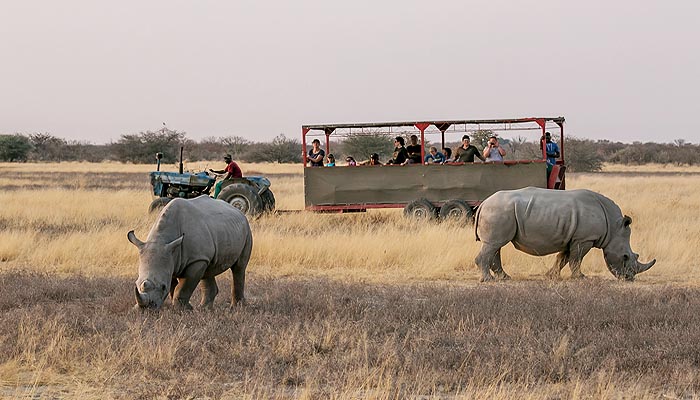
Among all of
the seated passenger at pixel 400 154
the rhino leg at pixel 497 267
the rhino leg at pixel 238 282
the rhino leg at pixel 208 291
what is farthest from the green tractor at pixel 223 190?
the rhino leg at pixel 208 291

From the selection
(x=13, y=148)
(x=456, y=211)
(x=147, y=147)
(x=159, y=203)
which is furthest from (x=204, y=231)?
(x=13, y=148)

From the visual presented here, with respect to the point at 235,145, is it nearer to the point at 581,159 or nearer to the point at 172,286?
the point at 581,159

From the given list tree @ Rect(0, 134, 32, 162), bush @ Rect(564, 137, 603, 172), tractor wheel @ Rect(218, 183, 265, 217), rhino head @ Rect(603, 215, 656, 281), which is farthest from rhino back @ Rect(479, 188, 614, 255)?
tree @ Rect(0, 134, 32, 162)

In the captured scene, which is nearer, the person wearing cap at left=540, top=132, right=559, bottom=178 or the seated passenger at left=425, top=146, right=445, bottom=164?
the person wearing cap at left=540, top=132, right=559, bottom=178

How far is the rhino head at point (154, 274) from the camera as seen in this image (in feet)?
30.5

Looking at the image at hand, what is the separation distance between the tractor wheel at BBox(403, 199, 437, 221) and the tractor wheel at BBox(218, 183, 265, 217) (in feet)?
11.1

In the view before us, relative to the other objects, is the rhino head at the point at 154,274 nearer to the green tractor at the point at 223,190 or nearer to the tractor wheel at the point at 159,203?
the green tractor at the point at 223,190

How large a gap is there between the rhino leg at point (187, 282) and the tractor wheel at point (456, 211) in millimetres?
10029

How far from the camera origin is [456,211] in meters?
19.5

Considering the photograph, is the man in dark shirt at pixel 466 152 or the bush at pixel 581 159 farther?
the bush at pixel 581 159

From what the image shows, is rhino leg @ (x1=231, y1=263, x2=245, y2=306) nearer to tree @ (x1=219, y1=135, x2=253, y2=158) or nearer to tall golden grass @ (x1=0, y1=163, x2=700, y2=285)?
tall golden grass @ (x1=0, y1=163, x2=700, y2=285)

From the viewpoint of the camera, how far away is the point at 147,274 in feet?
30.7

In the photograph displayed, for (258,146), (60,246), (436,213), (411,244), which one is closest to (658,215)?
(436,213)

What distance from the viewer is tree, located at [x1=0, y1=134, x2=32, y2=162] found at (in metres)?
78.0
